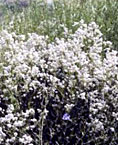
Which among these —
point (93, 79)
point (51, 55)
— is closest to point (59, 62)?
point (51, 55)

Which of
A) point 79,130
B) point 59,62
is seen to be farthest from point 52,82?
point 79,130

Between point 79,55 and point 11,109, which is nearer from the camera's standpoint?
point 11,109

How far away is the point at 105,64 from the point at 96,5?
1.76 m

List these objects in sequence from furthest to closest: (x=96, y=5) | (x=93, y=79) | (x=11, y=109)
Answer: (x=96, y=5) < (x=93, y=79) < (x=11, y=109)

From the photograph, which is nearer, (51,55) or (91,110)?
(91,110)

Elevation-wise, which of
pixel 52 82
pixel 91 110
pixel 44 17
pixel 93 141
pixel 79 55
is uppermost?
pixel 44 17

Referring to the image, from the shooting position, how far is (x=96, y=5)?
459cm

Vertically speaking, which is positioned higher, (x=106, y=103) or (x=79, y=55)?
(x=79, y=55)

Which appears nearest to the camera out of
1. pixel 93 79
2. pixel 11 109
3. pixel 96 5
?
pixel 11 109

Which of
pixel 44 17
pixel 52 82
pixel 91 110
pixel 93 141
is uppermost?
pixel 44 17

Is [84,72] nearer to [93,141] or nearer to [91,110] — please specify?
[91,110]

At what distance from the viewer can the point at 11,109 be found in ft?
9.02

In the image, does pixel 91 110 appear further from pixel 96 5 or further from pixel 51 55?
pixel 96 5

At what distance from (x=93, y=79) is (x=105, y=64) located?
0.15m
